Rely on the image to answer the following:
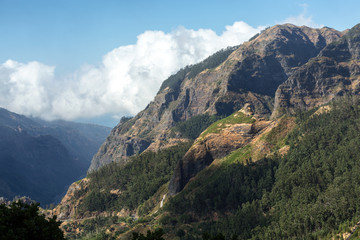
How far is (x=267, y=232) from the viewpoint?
172m

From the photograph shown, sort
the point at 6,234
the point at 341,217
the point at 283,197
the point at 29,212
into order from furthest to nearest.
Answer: the point at 283,197
the point at 341,217
the point at 29,212
the point at 6,234

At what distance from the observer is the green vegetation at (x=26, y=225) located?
62812mm

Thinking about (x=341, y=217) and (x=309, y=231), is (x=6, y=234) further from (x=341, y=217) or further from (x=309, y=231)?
(x=341, y=217)

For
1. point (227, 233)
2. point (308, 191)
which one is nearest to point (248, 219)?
point (227, 233)

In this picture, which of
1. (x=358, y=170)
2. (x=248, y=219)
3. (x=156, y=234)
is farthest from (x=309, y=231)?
(x=156, y=234)

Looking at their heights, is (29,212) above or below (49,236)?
above

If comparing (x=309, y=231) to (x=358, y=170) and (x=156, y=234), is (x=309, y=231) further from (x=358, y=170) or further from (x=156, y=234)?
(x=156, y=234)

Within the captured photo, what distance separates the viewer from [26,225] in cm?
6562

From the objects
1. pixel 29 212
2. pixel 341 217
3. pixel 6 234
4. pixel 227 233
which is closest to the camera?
pixel 6 234

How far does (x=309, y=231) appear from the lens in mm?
166625

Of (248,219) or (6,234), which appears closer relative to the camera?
(6,234)

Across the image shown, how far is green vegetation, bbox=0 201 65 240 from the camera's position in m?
62.8

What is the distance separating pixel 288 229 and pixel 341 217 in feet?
99.1

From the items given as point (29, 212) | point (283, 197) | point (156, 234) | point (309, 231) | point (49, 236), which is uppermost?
point (29, 212)
